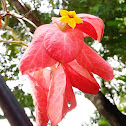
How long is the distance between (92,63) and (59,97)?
0.13ft

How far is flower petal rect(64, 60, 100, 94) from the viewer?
0.51 feet

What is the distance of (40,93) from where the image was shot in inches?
6.4

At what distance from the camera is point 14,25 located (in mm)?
1529

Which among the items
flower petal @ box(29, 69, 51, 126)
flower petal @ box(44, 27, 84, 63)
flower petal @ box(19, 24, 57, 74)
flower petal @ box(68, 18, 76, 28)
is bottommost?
flower petal @ box(29, 69, 51, 126)

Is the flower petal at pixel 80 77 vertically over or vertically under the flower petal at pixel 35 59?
under

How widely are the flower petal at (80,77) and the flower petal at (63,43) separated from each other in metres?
0.02

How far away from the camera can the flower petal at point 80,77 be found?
0.51ft

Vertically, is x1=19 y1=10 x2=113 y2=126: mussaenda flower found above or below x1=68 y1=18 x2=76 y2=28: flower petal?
below

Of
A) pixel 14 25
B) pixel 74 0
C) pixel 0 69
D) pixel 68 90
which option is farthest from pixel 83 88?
pixel 14 25

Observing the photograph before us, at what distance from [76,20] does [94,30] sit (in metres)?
0.02

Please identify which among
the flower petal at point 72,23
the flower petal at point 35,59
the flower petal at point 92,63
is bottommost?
the flower petal at point 92,63

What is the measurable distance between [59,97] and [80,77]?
3 cm

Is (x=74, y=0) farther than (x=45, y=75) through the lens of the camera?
Yes

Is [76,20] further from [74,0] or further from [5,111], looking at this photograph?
[74,0]
